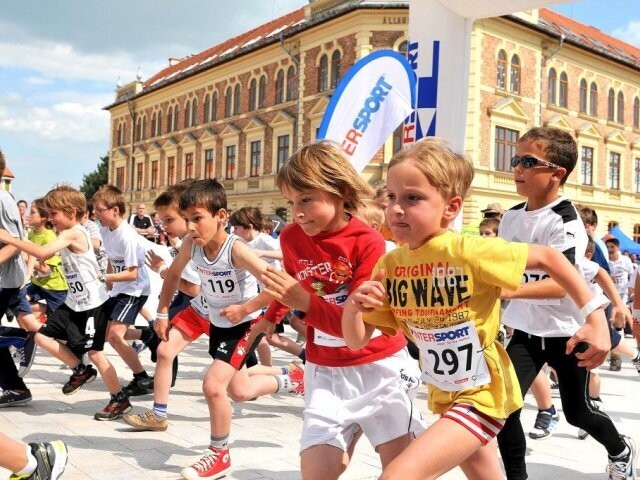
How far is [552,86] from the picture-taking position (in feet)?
110

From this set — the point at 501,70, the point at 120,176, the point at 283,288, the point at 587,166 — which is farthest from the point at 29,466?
the point at 120,176

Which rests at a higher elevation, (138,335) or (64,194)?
(64,194)

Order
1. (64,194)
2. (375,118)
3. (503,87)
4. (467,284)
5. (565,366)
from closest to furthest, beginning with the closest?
(467,284) → (565,366) → (64,194) → (375,118) → (503,87)

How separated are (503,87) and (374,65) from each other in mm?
25390

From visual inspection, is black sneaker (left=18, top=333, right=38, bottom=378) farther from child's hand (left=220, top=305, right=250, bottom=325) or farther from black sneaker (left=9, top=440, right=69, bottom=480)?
child's hand (left=220, top=305, right=250, bottom=325)

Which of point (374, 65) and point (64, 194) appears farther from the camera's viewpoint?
point (374, 65)

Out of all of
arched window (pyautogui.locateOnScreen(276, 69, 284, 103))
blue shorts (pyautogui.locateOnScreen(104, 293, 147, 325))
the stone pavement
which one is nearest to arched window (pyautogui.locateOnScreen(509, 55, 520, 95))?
arched window (pyautogui.locateOnScreen(276, 69, 284, 103))

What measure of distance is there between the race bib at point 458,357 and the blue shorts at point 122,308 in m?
4.27

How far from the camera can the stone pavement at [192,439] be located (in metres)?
4.46

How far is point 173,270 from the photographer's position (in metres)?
4.86

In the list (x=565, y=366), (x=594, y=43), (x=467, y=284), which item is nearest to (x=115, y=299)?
(x=565, y=366)

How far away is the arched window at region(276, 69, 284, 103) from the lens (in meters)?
36.0

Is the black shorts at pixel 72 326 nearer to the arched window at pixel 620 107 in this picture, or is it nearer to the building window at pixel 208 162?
the building window at pixel 208 162

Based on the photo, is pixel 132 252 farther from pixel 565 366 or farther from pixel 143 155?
pixel 143 155
